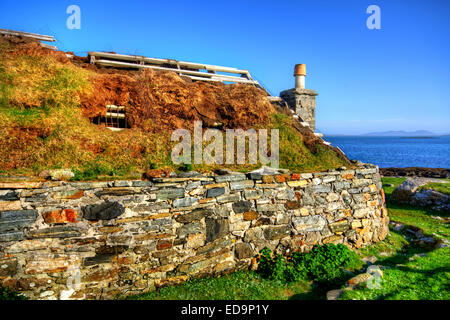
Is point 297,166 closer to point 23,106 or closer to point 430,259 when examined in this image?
point 430,259

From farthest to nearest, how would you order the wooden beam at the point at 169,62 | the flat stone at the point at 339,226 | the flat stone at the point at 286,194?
1. the wooden beam at the point at 169,62
2. the flat stone at the point at 339,226
3. the flat stone at the point at 286,194

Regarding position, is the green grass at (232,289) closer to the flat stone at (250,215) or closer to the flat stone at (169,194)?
the flat stone at (250,215)

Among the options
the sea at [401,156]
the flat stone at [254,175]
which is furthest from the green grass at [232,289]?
the sea at [401,156]

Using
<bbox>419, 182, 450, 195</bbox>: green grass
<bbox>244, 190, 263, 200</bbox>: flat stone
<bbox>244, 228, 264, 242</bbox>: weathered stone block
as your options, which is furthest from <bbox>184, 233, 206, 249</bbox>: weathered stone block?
<bbox>419, 182, 450, 195</bbox>: green grass

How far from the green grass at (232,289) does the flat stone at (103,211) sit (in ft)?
5.88

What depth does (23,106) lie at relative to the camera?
6.70m

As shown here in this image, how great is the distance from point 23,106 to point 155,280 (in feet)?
19.0

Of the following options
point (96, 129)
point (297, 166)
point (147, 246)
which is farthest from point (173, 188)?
point (297, 166)

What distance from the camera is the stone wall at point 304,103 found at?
1156 cm

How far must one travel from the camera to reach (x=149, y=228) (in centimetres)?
548

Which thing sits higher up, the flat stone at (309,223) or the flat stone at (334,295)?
the flat stone at (309,223)

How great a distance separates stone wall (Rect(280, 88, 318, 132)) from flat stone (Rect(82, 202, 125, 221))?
904 cm

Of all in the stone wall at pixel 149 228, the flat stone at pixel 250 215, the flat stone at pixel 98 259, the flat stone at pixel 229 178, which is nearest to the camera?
the stone wall at pixel 149 228

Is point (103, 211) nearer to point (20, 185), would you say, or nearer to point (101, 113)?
point (20, 185)
